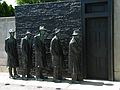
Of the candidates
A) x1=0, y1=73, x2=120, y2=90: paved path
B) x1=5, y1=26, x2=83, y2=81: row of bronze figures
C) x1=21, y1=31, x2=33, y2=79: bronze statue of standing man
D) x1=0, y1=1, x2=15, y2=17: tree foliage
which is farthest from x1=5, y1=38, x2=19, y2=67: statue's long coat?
x1=0, y1=1, x2=15, y2=17: tree foliage

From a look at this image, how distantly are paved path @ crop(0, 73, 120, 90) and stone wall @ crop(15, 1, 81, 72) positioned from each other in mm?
1345

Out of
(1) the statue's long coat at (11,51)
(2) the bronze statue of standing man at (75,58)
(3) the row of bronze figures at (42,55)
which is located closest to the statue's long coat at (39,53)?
(3) the row of bronze figures at (42,55)

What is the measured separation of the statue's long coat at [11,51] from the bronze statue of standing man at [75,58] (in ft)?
7.20

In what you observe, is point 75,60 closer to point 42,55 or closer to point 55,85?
point 55,85

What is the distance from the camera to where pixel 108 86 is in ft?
24.6

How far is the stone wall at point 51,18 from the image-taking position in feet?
29.0

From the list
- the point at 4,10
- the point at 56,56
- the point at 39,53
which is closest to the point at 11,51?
the point at 39,53

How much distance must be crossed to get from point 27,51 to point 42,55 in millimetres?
622

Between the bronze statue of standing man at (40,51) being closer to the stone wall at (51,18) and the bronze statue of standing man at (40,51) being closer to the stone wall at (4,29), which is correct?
the stone wall at (51,18)

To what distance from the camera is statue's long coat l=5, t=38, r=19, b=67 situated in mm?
8938

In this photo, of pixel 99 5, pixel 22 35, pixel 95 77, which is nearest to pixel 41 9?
pixel 22 35

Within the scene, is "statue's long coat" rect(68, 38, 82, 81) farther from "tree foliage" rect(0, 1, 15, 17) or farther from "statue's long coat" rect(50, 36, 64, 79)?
"tree foliage" rect(0, 1, 15, 17)

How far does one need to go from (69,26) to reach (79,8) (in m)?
0.72

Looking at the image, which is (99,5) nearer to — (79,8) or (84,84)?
(79,8)
